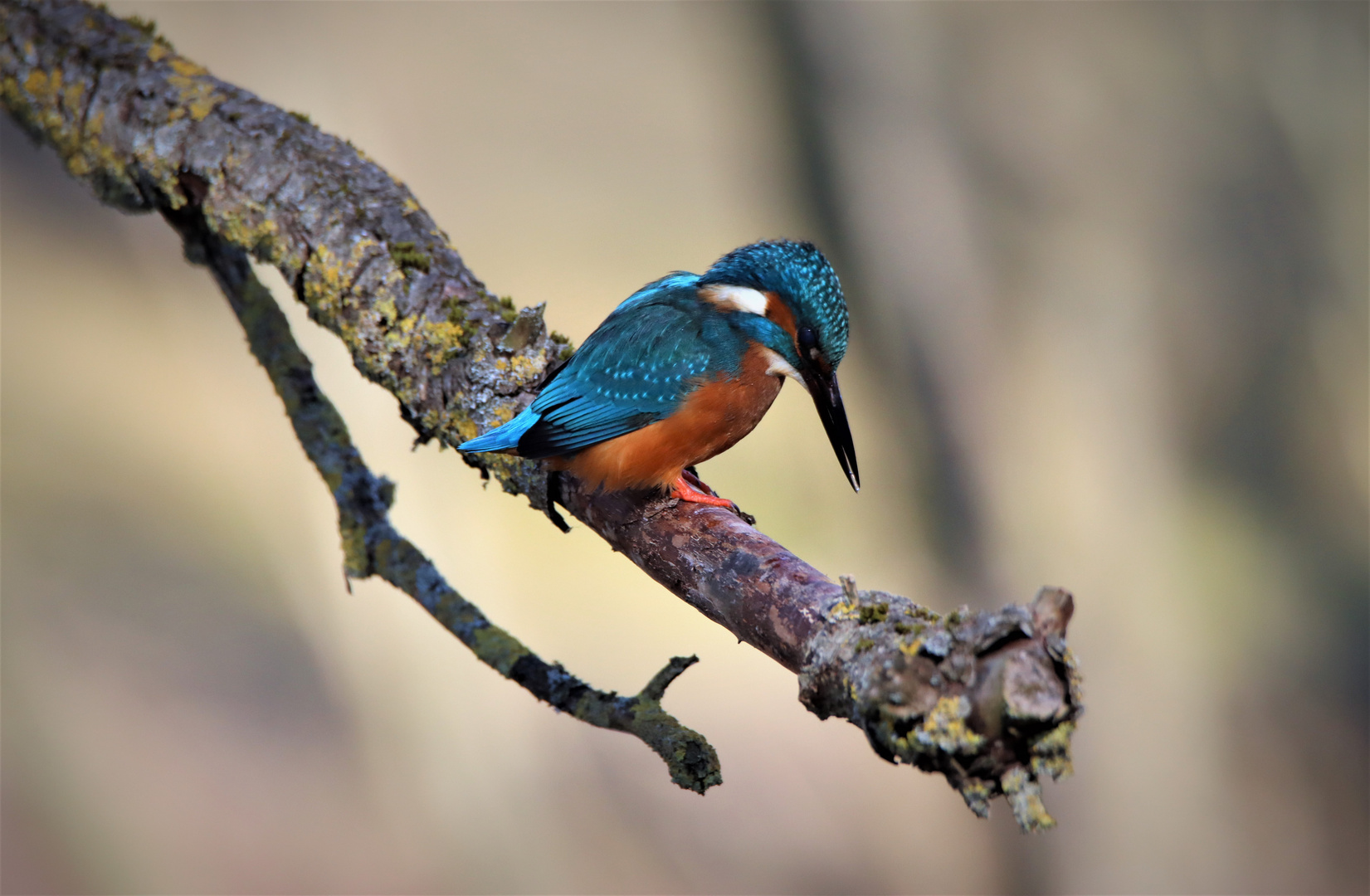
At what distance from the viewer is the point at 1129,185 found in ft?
9.69

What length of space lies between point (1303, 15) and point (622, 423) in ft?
9.33

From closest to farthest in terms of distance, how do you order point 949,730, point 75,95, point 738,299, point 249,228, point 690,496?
point 949,730, point 690,496, point 738,299, point 249,228, point 75,95

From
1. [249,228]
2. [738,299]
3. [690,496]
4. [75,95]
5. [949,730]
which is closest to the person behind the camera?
[949,730]

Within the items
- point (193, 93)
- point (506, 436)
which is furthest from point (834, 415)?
point (193, 93)

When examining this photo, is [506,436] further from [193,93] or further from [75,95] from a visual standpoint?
[75,95]

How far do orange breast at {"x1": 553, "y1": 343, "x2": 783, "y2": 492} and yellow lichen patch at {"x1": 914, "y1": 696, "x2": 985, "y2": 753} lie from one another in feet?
1.86

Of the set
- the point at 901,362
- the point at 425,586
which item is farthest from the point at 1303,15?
the point at 425,586

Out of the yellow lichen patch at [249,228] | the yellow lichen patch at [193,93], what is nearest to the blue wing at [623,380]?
the yellow lichen patch at [249,228]

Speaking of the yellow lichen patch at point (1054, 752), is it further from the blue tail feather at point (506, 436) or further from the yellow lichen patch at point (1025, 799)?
the blue tail feather at point (506, 436)

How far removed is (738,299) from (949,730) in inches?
29.4

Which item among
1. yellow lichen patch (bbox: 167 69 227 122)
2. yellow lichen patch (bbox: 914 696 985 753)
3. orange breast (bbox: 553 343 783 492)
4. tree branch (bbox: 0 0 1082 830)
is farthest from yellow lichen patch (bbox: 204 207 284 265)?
yellow lichen patch (bbox: 914 696 985 753)

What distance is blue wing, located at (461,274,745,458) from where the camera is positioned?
117 cm

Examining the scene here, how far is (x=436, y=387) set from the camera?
129cm

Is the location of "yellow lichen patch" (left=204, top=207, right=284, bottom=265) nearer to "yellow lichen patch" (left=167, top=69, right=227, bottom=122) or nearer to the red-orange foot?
"yellow lichen patch" (left=167, top=69, right=227, bottom=122)
